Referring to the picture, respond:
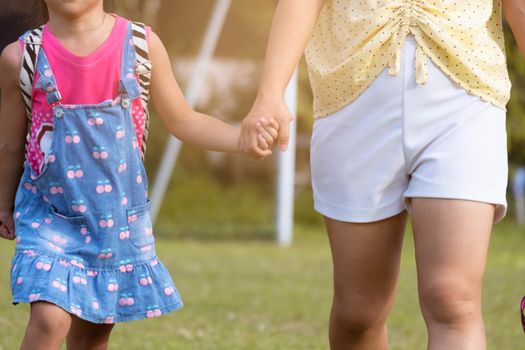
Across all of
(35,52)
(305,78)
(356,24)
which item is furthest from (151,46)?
(305,78)

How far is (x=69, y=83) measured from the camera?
2.99m

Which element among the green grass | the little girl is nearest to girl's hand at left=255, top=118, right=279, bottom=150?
the little girl

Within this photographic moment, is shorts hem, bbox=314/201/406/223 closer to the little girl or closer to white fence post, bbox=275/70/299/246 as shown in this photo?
the little girl

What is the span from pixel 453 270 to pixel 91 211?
0.95 meters

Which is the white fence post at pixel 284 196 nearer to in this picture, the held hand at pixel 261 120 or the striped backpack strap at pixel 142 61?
the striped backpack strap at pixel 142 61

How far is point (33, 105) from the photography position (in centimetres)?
302

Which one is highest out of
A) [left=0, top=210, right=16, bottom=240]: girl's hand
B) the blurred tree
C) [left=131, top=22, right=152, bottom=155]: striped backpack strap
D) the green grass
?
[left=131, top=22, right=152, bottom=155]: striped backpack strap

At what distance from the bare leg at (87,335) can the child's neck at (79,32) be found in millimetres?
747

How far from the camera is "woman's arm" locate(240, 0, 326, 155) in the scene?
9.41 feet

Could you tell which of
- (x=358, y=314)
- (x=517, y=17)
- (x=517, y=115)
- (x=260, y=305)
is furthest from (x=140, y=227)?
(x=517, y=115)

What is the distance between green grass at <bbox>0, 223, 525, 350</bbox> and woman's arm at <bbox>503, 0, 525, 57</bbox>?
226 cm

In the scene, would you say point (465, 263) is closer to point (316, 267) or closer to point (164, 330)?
point (164, 330)

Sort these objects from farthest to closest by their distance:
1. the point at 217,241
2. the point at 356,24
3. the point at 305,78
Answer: the point at 305,78 → the point at 217,241 → the point at 356,24

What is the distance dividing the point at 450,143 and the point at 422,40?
11.6 inches
